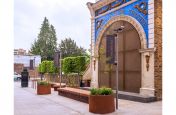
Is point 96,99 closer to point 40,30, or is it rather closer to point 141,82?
point 141,82

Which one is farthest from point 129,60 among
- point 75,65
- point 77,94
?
point 75,65

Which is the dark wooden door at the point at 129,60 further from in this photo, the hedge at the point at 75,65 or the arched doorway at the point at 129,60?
the hedge at the point at 75,65

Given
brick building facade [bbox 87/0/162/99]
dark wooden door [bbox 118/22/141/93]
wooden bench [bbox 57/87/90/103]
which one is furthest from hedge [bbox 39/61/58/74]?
dark wooden door [bbox 118/22/141/93]

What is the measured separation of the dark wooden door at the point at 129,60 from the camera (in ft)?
45.2

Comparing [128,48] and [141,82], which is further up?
[128,48]

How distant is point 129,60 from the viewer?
1451 cm

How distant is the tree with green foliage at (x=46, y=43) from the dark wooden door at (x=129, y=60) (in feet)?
151

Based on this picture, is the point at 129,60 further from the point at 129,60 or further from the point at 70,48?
the point at 70,48

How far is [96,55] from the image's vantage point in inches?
709

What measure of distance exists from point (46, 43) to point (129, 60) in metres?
49.1

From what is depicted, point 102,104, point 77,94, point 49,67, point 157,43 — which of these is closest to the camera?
point 102,104

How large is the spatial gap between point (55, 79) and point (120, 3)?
53.5 feet

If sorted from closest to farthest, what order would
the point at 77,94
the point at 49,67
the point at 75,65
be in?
the point at 77,94, the point at 75,65, the point at 49,67
